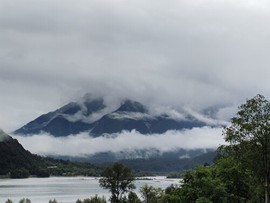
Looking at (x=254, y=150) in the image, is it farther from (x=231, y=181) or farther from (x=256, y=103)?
(x=231, y=181)

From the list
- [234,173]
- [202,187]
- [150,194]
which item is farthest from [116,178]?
[202,187]

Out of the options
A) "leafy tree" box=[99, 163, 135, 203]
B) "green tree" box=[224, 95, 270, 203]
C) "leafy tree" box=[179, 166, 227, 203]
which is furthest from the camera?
"leafy tree" box=[99, 163, 135, 203]

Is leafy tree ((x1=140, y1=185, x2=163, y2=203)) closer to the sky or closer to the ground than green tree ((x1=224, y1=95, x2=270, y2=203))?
closer to the ground

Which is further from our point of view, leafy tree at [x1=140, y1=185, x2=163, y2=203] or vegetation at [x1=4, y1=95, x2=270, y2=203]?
leafy tree at [x1=140, y1=185, x2=163, y2=203]

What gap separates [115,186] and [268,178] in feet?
237

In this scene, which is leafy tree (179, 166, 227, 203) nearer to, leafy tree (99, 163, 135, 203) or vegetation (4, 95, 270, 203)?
vegetation (4, 95, 270, 203)

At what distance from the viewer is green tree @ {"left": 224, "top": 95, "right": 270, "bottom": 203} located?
51344mm

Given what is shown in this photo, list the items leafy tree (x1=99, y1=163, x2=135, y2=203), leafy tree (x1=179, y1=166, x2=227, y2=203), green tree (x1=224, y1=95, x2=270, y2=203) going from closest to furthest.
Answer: green tree (x1=224, y1=95, x2=270, y2=203), leafy tree (x1=179, y1=166, x2=227, y2=203), leafy tree (x1=99, y1=163, x2=135, y2=203)

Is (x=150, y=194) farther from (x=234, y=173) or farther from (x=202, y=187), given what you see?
(x=202, y=187)

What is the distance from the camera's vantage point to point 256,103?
51.6m

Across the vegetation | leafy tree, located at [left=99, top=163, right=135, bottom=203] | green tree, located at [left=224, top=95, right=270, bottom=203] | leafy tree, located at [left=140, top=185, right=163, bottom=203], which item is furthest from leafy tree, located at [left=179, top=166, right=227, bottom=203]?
leafy tree, located at [left=140, top=185, right=163, bottom=203]

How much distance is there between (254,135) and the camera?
5172cm

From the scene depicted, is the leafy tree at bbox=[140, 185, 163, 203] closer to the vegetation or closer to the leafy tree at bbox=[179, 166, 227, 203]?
the vegetation

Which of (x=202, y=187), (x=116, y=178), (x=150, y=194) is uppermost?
(x=116, y=178)
